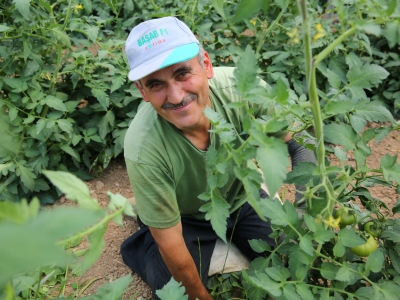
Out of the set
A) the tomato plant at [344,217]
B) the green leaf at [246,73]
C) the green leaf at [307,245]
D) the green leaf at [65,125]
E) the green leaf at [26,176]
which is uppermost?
the green leaf at [246,73]

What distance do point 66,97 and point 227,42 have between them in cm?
115

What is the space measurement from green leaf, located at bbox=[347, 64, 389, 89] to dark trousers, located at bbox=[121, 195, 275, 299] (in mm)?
1107

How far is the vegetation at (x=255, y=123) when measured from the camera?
34.1 inches

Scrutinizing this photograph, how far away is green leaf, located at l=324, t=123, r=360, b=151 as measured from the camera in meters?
1.16

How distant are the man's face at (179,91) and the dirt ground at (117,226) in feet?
2.80

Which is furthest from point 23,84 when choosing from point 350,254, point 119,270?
point 350,254

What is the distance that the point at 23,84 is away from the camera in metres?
2.47

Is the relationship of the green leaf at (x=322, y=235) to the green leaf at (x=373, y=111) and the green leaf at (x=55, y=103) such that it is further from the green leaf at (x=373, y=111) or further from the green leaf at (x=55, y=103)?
the green leaf at (x=55, y=103)

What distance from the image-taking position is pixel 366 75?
3.88 feet

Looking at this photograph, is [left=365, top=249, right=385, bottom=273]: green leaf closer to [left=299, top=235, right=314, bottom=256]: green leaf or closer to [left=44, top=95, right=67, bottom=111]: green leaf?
[left=299, top=235, right=314, bottom=256]: green leaf

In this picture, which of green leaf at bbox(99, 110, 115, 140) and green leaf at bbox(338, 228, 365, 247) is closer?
green leaf at bbox(338, 228, 365, 247)

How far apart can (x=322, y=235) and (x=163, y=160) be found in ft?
2.65

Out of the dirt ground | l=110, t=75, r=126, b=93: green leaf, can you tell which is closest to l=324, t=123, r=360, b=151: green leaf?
the dirt ground

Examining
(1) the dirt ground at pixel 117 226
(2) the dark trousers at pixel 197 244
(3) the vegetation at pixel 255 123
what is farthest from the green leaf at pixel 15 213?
(2) the dark trousers at pixel 197 244
